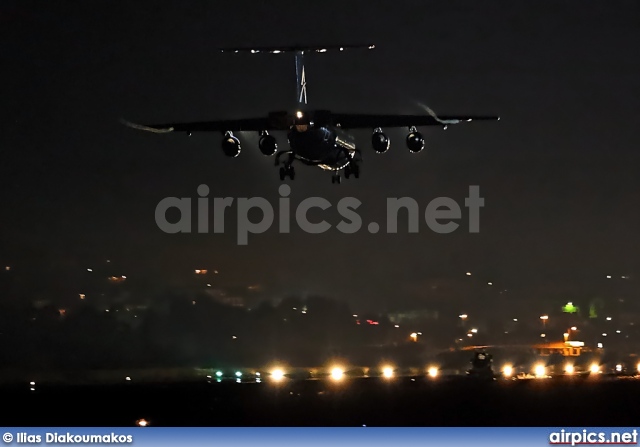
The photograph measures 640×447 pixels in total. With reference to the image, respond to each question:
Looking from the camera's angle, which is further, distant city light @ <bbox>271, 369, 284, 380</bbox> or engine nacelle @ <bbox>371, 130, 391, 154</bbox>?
distant city light @ <bbox>271, 369, 284, 380</bbox>

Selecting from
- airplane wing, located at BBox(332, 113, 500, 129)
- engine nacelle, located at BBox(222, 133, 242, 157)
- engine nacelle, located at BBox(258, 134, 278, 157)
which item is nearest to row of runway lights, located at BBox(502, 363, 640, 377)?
airplane wing, located at BBox(332, 113, 500, 129)

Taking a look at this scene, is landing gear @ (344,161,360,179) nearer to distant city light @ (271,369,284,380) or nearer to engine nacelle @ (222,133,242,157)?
engine nacelle @ (222,133,242,157)

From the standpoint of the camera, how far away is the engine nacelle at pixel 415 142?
50250 mm

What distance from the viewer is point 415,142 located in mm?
50281

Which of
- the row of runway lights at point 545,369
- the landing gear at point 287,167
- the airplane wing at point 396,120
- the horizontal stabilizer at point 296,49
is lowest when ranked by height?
the row of runway lights at point 545,369

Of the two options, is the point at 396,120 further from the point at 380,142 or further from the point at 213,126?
the point at 213,126

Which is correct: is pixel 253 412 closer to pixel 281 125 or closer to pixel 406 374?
pixel 281 125

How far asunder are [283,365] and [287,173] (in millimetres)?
23079

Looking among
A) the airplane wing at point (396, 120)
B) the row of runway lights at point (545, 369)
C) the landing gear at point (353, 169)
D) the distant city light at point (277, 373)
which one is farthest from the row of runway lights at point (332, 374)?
the airplane wing at point (396, 120)

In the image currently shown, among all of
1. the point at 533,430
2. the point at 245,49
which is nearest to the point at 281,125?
the point at 245,49

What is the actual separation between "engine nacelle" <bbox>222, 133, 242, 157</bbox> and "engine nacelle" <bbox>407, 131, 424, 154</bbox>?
762cm

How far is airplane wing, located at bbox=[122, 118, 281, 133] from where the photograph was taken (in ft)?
172

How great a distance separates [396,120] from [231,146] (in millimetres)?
7859

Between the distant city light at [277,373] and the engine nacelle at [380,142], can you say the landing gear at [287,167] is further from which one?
the distant city light at [277,373]
